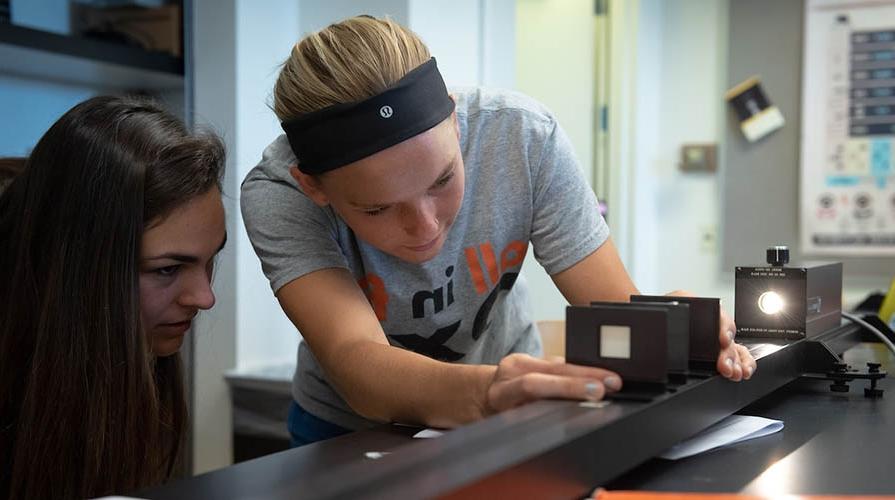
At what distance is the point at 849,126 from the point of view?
148 inches

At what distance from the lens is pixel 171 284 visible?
1251 mm

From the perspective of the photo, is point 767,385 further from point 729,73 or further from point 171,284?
point 729,73

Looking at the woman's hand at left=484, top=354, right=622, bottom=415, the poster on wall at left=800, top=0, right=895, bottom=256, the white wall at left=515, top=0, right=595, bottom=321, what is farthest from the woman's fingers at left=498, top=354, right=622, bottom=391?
the poster on wall at left=800, top=0, right=895, bottom=256

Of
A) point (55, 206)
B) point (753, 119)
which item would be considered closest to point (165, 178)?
point (55, 206)

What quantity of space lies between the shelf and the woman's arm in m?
1.57

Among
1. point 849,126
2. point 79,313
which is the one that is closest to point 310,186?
point 79,313

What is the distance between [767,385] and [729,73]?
3176 millimetres

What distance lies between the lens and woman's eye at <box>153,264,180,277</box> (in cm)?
124

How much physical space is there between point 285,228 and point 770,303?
23.2 inches

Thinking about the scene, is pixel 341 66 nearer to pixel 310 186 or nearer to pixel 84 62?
pixel 310 186

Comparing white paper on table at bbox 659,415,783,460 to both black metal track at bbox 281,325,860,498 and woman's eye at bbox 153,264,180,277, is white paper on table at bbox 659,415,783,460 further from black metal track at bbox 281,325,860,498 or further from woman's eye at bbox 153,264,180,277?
woman's eye at bbox 153,264,180,277

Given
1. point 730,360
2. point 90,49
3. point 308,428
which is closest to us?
point 730,360

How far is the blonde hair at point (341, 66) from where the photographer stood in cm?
104

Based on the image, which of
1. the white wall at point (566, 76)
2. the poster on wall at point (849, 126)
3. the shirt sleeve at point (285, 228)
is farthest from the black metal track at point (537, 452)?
the poster on wall at point (849, 126)
